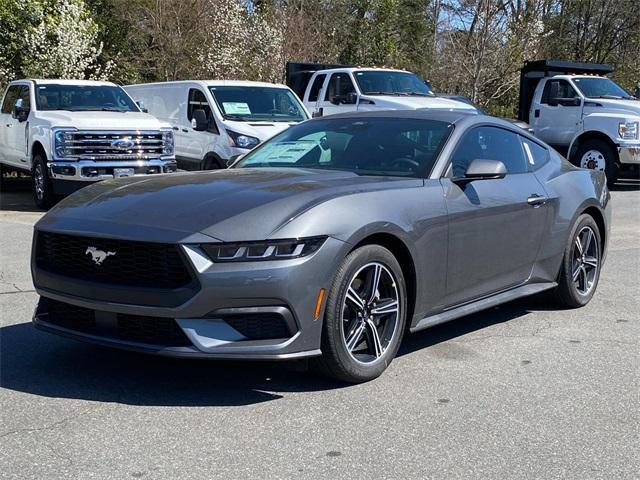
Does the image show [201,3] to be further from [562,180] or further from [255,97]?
[562,180]

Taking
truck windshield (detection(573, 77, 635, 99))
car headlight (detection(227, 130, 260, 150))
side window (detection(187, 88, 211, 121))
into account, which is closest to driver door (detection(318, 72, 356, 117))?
side window (detection(187, 88, 211, 121))

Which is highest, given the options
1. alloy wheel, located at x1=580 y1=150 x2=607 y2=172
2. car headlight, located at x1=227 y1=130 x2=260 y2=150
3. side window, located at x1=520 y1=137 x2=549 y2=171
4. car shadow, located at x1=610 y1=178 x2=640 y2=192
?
side window, located at x1=520 y1=137 x2=549 y2=171

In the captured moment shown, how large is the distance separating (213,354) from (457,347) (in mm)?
1970

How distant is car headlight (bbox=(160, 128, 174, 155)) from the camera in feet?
43.1

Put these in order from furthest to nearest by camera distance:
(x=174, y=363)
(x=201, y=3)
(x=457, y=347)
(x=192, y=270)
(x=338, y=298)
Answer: (x=201, y=3) < (x=457, y=347) < (x=174, y=363) < (x=338, y=298) < (x=192, y=270)

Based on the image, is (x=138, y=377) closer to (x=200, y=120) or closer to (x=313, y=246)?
(x=313, y=246)

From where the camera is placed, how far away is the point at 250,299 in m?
4.27

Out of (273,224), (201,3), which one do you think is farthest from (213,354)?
(201,3)

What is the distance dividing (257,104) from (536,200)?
27.7 ft

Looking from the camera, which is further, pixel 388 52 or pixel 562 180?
pixel 388 52

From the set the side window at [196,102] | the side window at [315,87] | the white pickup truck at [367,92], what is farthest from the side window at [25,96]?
the side window at [315,87]

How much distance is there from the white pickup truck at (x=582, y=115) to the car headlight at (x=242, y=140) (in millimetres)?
7124

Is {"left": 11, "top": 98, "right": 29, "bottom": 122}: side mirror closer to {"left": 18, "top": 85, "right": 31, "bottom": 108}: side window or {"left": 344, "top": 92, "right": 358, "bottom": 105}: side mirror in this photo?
{"left": 18, "top": 85, "right": 31, "bottom": 108}: side window

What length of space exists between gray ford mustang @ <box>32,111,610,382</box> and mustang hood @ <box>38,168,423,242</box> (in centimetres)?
1
